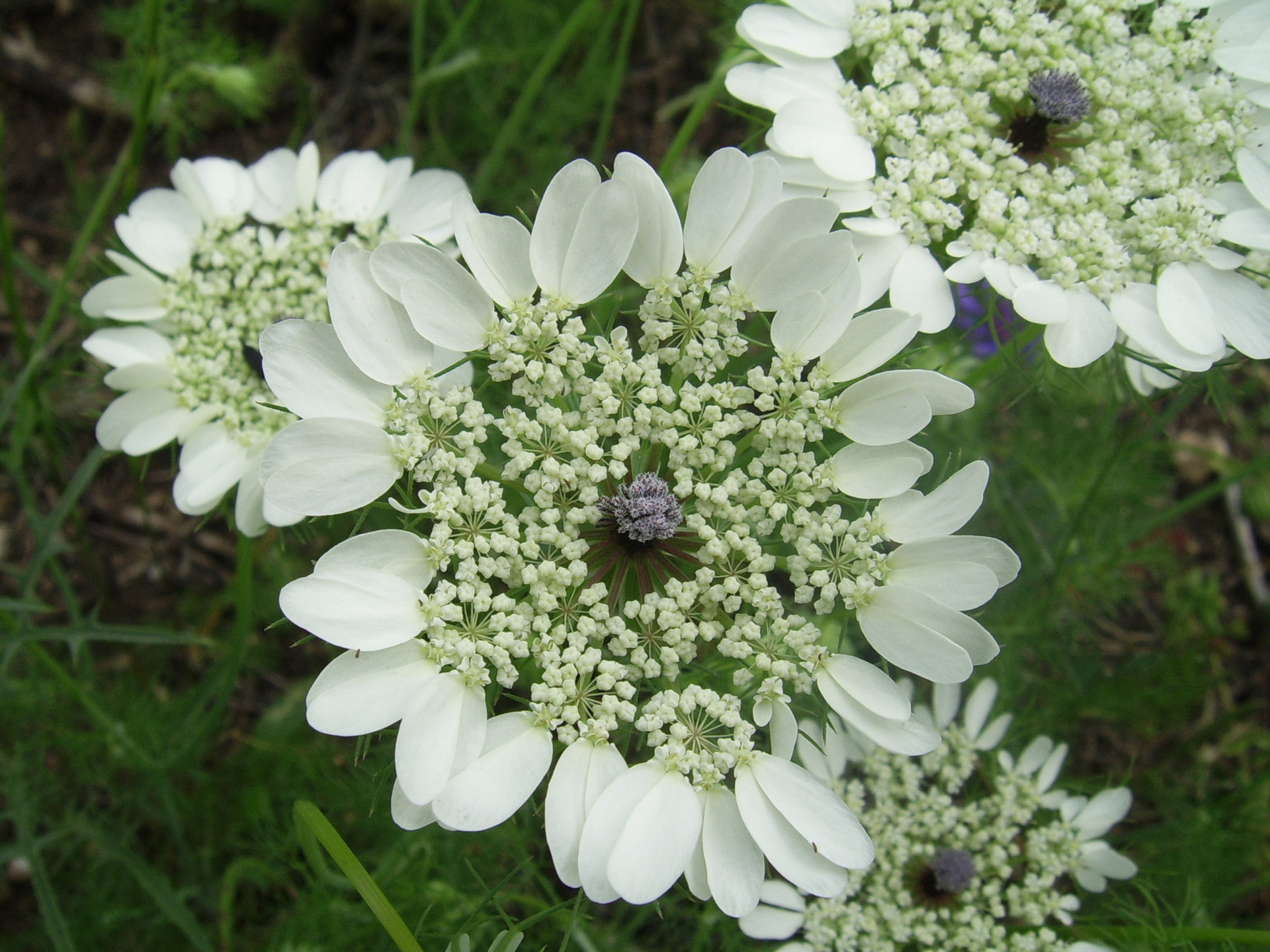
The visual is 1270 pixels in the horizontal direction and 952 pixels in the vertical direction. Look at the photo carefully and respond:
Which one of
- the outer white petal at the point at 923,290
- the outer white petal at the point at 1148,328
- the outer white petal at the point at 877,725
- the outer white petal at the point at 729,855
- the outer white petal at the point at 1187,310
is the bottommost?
the outer white petal at the point at 729,855

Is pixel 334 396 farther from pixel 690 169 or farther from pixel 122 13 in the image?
pixel 122 13

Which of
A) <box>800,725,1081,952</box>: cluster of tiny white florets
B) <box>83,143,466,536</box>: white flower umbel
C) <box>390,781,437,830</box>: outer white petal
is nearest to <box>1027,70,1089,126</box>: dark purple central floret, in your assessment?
<box>83,143,466,536</box>: white flower umbel

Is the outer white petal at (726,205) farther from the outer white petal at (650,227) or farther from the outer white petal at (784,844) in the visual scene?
the outer white petal at (784,844)

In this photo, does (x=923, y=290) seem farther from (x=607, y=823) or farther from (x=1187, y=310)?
(x=607, y=823)

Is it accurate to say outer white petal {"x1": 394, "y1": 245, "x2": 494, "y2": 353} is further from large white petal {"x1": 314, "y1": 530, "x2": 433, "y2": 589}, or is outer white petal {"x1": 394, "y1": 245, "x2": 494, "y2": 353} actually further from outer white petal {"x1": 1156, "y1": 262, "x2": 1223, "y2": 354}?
outer white petal {"x1": 1156, "y1": 262, "x2": 1223, "y2": 354}

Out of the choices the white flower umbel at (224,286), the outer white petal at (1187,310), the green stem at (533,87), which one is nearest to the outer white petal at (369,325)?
the white flower umbel at (224,286)
